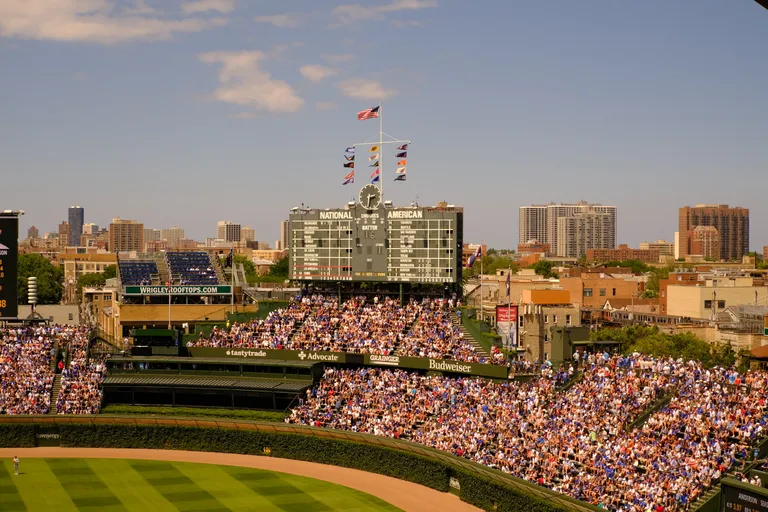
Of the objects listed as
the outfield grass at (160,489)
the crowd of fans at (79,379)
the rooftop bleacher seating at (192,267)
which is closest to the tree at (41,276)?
the rooftop bleacher seating at (192,267)

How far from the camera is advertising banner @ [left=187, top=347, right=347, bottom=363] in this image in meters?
55.2

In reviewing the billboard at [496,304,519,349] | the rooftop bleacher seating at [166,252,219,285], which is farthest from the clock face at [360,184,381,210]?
the rooftop bleacher seating at [166,252,219,285]

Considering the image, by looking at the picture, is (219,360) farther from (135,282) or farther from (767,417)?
(767,417)

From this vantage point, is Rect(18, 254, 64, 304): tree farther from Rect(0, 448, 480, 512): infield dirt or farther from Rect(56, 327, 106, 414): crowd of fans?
Rect(0, 448, 480, 512): infield dirt

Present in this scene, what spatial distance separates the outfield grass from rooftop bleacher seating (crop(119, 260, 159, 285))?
26.7m

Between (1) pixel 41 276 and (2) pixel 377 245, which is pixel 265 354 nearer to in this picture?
(2) pixel 377 245

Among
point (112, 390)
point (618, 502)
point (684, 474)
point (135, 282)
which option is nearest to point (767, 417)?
point (684, 474)

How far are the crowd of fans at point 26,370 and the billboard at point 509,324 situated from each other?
2763 cm

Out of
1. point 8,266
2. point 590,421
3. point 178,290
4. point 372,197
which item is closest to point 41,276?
point 178,290

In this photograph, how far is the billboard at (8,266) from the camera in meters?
57.4

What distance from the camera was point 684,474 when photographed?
33.3 meters

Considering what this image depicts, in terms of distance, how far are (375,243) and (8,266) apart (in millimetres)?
23199

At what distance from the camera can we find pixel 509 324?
6181 cm

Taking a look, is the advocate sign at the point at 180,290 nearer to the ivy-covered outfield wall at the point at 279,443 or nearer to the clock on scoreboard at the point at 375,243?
the clock on scoreboard at the point at 375,243
